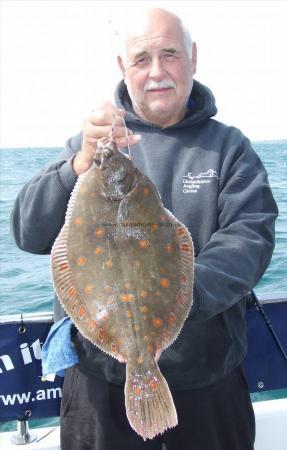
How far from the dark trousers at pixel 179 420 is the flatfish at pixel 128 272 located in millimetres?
667

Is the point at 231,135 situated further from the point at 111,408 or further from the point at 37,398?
the point at 37,398

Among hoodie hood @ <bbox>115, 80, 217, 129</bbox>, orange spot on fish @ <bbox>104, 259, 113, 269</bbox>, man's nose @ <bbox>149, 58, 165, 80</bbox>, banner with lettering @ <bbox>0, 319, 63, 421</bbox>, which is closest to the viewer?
orange spot on fish @ <bbox>104, 259, 113, 269</bbox>

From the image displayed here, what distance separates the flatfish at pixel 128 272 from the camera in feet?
6.88

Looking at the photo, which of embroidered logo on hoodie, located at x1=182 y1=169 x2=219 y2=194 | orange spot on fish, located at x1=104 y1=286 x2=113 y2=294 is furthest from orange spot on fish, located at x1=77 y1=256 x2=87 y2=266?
embroidered logo on hoodie, located at x1=182 y1=169 x2=219 y2=194

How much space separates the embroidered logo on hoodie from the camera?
9.35 feet

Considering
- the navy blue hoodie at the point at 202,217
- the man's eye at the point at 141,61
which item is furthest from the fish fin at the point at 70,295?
the man's eye at the point at 141,61

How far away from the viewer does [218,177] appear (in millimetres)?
2863

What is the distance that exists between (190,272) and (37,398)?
2.03 metres

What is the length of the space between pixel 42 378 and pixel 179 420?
1170 mm

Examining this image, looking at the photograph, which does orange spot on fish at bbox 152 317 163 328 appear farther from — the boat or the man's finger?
the boat

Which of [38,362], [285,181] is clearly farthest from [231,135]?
[285,181]

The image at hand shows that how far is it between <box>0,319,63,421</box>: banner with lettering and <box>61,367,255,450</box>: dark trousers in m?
0.73

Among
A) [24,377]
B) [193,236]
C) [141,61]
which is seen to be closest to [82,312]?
[193,236]

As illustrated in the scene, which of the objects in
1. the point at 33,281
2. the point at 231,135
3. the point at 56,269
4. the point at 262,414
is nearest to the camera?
the point at 56,269
